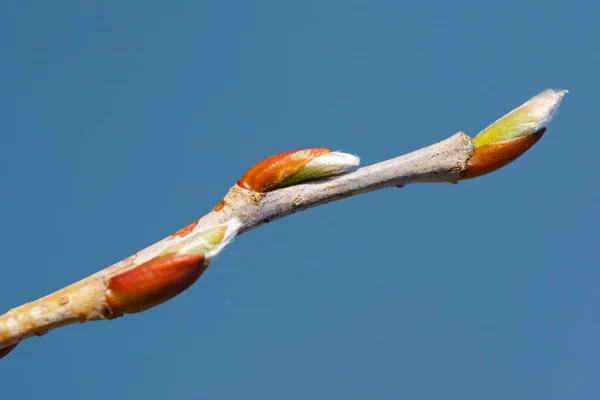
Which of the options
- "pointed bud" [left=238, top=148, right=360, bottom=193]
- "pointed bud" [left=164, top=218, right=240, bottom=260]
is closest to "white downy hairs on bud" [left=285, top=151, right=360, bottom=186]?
"pointed bud" [left=238, top=148, right=360, bottom=193]

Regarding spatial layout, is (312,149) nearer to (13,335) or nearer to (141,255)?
(141,255)

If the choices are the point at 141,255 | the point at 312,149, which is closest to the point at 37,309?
the point at 141,255

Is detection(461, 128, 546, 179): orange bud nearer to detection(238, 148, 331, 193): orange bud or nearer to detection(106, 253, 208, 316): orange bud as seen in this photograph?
detection(238, 148, 331, 193): orange bud

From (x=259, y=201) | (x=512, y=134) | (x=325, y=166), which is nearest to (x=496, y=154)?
(x=512, y=134)

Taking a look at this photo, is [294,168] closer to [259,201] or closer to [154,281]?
[259,201]

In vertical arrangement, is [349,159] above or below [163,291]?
above
